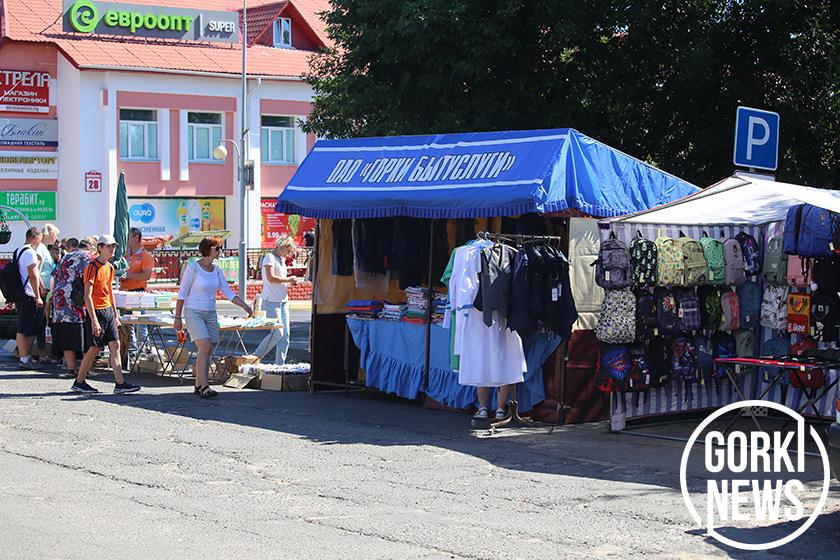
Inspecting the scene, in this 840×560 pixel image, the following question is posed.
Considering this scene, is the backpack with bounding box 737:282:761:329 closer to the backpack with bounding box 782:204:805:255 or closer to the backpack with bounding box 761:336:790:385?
the backpack with bounding box 761:336:790:385

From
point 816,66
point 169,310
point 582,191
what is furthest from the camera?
point 816,66

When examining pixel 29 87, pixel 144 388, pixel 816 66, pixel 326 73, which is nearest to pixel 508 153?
pixel 144 388

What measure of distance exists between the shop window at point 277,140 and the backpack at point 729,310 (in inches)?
1312

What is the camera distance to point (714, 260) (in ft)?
41.8

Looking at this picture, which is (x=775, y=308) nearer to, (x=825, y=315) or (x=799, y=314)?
(x=799, y=314)

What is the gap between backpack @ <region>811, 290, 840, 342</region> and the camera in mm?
12375

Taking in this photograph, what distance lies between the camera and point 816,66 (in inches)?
821

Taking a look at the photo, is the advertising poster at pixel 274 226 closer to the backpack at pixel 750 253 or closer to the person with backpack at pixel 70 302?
the person with backpack at pixel 70 302

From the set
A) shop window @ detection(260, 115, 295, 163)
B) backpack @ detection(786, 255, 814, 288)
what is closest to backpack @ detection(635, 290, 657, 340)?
backpack @ detection(786, 255, 814, 288)

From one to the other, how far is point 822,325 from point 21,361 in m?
10.7

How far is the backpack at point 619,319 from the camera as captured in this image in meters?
12.0

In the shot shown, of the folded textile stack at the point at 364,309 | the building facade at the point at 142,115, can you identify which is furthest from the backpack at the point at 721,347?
the building facade at the point at 142,115

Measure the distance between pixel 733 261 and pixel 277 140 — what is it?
3372 cm

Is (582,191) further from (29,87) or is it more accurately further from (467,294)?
(29,87)
